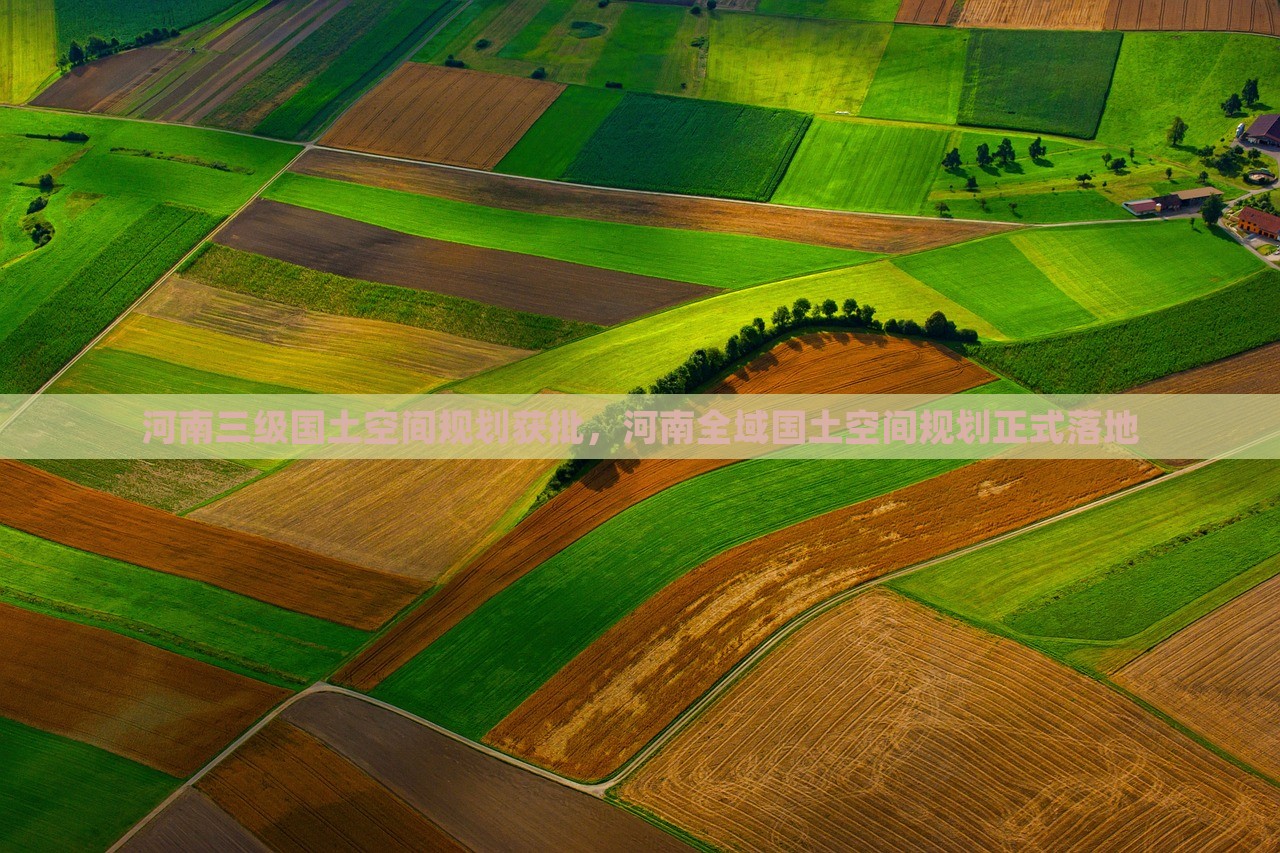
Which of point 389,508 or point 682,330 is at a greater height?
point 682,330

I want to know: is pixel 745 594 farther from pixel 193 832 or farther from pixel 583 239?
pixel 583 239

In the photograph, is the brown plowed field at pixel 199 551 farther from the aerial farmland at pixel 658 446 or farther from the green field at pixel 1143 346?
the green field at pixel 1143 346

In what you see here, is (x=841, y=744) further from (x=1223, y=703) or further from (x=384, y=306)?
(x=384, y=306)

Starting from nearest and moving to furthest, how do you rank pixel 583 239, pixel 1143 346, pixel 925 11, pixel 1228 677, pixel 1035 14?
pixel 1228 677 → pixel 1143 346 → pixel 583 239 → pixel 1035 14 → pixel 925 11

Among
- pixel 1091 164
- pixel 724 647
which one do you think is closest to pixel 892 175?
pixel 1091 164

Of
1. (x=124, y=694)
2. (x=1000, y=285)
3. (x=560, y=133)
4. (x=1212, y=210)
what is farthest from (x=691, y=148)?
(x=124, y=694)

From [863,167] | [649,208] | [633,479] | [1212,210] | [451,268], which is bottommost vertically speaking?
[633,479]

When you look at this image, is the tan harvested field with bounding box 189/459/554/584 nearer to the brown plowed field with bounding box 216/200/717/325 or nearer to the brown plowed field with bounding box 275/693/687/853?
the brown plowed field with bounding box 275/693/687/853
